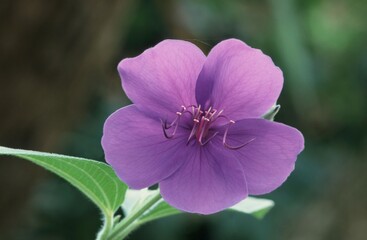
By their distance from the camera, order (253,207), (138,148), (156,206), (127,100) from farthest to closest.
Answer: (127,100)
(253,207)
(156,206)
(138,148)

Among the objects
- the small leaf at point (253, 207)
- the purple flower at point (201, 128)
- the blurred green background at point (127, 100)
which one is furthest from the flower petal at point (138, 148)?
the blurred green background at point (127, 100)

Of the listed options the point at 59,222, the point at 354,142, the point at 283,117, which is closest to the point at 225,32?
the point at 283,117

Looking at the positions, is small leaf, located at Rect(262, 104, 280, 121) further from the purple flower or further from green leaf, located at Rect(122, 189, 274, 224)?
green leaf, located at Rect(122, 189, 274, 224)

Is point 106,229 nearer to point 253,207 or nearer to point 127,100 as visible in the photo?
point 253,207

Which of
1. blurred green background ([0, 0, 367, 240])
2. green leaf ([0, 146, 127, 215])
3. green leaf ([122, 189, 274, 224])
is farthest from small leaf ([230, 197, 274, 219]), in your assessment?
blurred green background ([0, 0, 367, 240])

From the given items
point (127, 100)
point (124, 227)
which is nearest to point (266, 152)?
Result: point (124, 227)

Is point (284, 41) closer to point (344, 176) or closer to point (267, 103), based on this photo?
point (344, 176)
